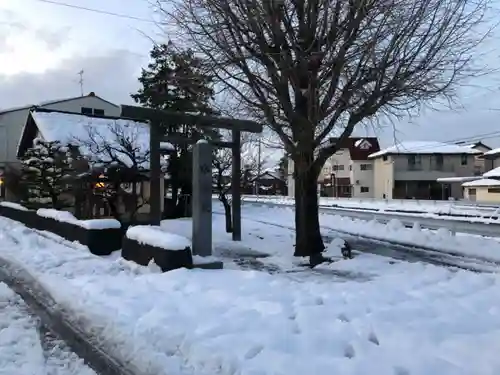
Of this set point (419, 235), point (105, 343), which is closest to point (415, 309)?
point (105, 343)

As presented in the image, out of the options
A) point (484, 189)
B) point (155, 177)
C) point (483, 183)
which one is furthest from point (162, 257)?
point (484, 189)

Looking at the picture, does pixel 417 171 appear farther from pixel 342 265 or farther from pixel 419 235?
pixel 342 265

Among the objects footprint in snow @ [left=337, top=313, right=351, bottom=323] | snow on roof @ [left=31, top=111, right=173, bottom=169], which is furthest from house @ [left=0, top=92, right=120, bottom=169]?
footprint in snow @ [left=337, top=313, right=351, bottom=323]

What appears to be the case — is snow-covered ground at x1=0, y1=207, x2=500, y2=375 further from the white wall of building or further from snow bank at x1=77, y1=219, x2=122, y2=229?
the white wall of building

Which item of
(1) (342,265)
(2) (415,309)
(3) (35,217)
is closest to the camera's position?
(2) (415,309)

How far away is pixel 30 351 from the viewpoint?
16.0 feet

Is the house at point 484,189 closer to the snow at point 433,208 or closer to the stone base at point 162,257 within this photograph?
the snow at point 433,208

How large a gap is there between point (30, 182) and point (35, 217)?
445 centimetres

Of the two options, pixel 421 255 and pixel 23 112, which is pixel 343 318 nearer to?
pixel 421 255

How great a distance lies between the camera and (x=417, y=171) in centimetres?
5141

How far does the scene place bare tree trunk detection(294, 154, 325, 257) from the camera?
1171cm

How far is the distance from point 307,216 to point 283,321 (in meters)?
6.96

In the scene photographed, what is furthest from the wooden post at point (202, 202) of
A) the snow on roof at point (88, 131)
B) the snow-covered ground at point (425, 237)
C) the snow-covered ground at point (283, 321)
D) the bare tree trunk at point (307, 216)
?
the snow on roof at point (88, 131)

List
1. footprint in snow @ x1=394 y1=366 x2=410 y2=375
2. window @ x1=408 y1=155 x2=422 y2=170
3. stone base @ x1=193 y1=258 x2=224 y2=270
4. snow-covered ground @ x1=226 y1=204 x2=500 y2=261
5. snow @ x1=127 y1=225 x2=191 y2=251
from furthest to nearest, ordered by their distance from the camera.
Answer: window @ x1=408 y1=155 x2=422 y2=170
snow-covered ground @ x1=226 y1=204 x2=500 y2=261
stone base @ x1=193 y1=258 x2=224 y2=270
snow @ x1=127 y1=225 x2=191 y2=251
footprint in snow @ x1=394 y1=366 x2=410 y2=375
